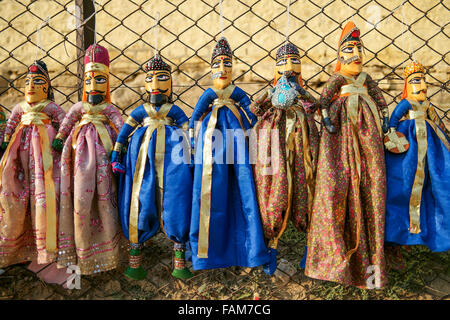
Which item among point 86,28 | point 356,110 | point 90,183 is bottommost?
point 90,183

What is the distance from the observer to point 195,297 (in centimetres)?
163

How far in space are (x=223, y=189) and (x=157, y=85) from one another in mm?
435

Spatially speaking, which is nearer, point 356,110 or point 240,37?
point 356,110

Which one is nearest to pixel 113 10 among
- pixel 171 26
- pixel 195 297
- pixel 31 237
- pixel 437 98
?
pixel 171 26

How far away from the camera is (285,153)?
1.33 meters

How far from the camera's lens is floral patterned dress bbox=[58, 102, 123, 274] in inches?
52.6

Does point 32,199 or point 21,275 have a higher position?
point 32,199

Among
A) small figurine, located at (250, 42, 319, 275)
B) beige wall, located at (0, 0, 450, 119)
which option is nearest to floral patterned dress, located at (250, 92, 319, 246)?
small figurine, located at (250, 42, 319, 275)

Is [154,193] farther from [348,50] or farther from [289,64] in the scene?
[348,50]

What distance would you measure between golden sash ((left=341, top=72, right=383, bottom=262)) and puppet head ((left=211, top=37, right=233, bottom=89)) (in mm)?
406

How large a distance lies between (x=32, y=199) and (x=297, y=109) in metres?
0.97

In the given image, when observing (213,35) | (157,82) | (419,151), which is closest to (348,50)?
(419,151)

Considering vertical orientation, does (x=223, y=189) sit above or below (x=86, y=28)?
below

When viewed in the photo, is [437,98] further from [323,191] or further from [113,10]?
[113,10]
